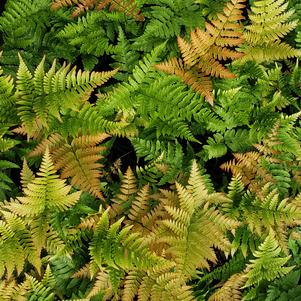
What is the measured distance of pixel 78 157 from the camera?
12.3ft

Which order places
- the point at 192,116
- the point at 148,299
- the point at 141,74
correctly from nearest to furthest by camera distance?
1. the point at 148,299
2. the point at 141,74
3. the point at 192,116

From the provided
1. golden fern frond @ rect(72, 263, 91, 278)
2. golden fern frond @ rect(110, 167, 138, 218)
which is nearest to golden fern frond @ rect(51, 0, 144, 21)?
golden fern frond @ rect(110, 167, 138, 218)

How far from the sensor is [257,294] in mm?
3875

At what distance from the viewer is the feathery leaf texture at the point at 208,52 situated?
13.3 ft

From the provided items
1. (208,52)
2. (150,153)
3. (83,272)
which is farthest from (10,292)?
(208,52)

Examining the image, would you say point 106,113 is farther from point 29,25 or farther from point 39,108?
point 29,25

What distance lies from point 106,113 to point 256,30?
1664mm

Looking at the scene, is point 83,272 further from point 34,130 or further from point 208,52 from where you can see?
point 208,52

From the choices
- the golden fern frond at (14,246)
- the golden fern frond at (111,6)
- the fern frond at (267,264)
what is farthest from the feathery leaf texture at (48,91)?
the fern frond at (267,264)

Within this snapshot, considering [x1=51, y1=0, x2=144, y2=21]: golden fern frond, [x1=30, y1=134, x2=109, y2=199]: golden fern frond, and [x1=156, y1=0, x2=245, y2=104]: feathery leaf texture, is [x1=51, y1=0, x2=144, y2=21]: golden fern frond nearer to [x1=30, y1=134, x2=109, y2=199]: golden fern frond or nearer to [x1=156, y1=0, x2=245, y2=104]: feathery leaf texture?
[x1=156, y1=0, x2=245, y2=104]: feathery leaf texture

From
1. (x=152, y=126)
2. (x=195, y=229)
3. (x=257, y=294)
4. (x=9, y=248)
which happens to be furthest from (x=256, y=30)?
(x=9, y=248)

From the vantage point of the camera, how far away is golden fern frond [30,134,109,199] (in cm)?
363

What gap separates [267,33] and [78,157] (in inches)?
86.2

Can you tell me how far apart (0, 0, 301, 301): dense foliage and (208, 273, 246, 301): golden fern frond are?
0.01 m
